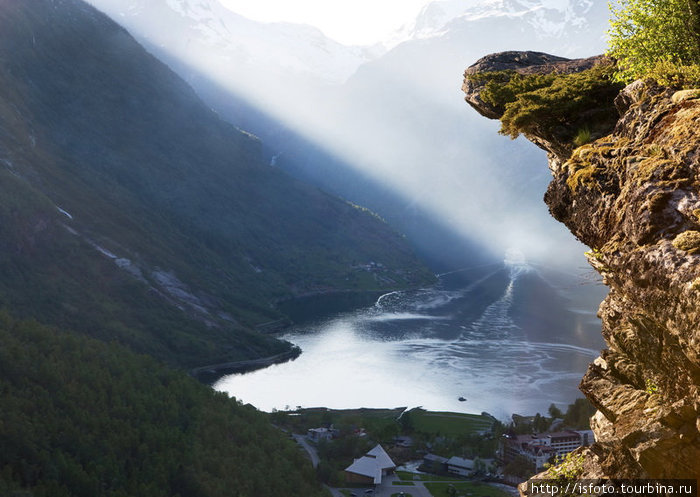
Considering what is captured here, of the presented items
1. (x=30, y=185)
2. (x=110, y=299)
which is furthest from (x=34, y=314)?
(x=30, y=185)

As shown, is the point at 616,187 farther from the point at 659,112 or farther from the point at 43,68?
the point at 43,68

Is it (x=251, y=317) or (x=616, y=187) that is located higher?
(x=251, y=317)

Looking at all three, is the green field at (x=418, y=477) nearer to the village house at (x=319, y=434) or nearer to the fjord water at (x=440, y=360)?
the village house at (x=319, y=434)

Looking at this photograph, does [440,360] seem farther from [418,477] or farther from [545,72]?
[545,72]

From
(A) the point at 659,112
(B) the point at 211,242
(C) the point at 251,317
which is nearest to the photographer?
(A) the point at 659,112

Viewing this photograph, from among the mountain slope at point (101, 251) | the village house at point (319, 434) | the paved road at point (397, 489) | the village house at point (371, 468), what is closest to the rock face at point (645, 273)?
the paved road at point (397, 489)

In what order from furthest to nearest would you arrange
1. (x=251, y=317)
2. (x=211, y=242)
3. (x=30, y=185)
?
(x=211, y=242) < (x=251, y=317) < (x=30, y=185)
